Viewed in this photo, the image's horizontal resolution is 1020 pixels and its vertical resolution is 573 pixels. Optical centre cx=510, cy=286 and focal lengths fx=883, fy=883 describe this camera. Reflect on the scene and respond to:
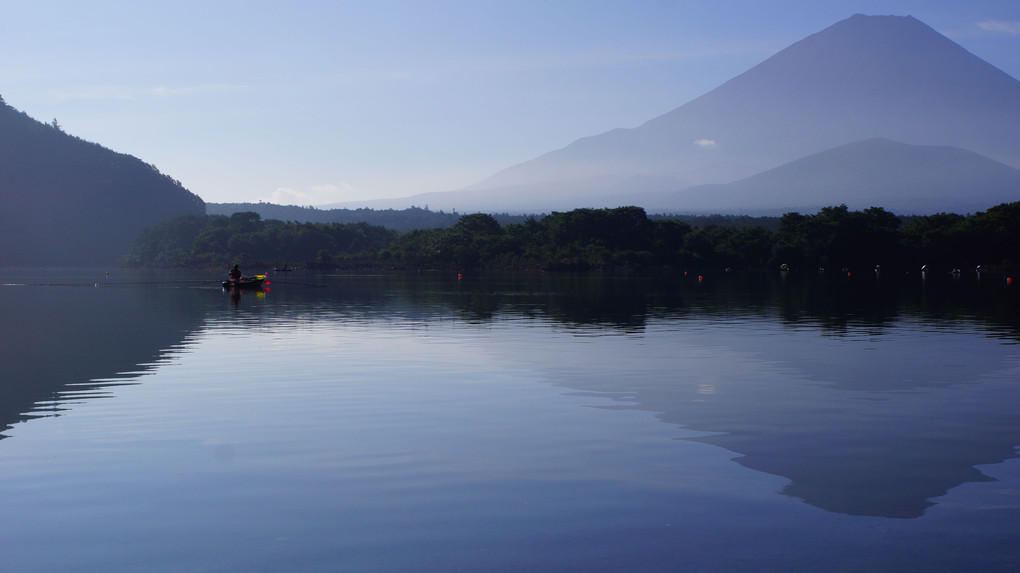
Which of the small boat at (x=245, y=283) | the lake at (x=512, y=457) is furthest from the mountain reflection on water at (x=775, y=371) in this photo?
the small boat at (x=245, y=283)

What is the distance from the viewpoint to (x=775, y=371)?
29.8 meters

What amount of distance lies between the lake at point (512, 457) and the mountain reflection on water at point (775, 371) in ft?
0.47

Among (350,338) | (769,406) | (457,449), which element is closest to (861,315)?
(350,338)

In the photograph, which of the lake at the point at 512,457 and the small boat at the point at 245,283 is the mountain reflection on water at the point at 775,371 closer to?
the lake at the point at 512,457

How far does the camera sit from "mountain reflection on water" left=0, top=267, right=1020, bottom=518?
16.5 metres

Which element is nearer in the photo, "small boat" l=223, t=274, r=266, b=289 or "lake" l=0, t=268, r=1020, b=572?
"lake" l=0, t=268, r=1020, b=572

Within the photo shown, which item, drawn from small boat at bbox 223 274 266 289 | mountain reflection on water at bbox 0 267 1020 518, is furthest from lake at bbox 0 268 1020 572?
small boat at bbox 223 274 266 289

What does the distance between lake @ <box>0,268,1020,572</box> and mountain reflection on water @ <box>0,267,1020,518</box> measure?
142 millimetres

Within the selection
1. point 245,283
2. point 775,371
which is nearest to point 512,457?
point 775,371

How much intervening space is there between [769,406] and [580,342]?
17.6 metres

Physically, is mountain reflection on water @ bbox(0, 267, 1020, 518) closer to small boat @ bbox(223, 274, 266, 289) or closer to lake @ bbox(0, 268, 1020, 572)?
lake @ bbox(0, 268, 1020, 572)

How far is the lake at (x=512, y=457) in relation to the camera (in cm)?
1155

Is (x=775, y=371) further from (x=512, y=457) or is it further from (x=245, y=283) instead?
(x=245, y=283)

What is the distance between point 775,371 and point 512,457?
15.8m
